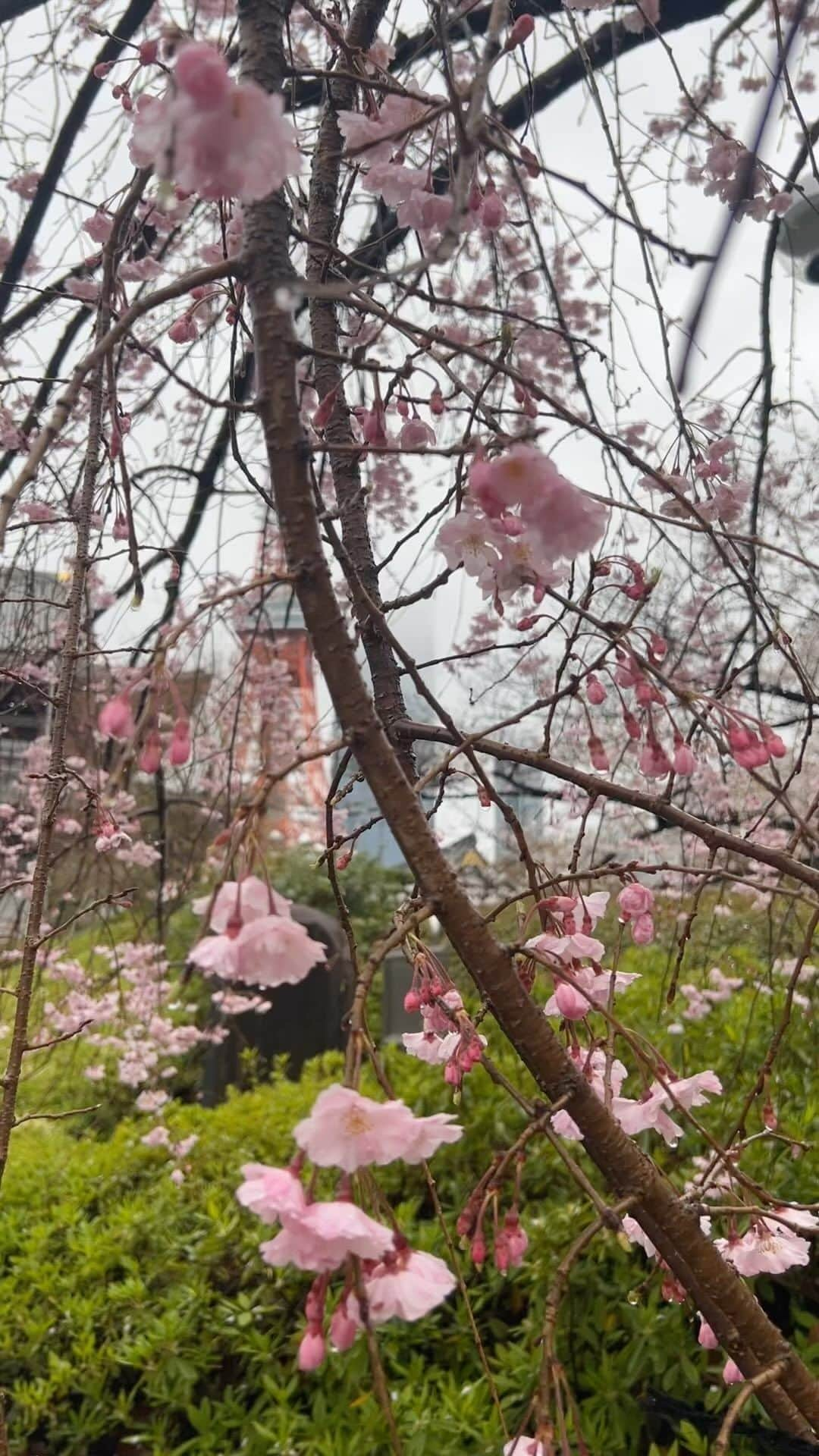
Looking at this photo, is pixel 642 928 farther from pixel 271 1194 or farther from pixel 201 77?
pixel 201 77

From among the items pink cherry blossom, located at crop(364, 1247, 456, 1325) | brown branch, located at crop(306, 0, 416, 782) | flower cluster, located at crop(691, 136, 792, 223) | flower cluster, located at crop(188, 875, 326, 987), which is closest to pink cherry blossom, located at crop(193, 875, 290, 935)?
flower cluster, located at crop(188, 875, 326, 987)

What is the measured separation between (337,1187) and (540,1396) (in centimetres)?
16

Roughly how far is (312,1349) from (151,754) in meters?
0.37

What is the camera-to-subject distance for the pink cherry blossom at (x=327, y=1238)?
492 mm

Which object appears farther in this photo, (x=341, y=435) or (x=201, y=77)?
(x=341, y=435)

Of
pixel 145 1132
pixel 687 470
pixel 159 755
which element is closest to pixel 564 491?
pixel 159 755

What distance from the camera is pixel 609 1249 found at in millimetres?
2299

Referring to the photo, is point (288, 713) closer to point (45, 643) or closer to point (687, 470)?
point (45, 643)

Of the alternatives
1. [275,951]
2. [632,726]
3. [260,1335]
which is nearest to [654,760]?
[632,726]

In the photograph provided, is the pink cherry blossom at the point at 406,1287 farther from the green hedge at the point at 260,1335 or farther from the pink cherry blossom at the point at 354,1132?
the green hedge at the point at 260,1335

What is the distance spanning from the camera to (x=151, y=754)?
25.0 inches

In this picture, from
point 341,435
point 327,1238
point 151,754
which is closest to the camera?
point 327,1238

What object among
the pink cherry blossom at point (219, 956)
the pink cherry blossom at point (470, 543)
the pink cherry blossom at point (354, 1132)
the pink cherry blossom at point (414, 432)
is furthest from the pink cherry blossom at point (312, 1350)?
the pink cherry blossom at point (414, 432)

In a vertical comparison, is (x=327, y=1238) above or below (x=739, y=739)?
below
